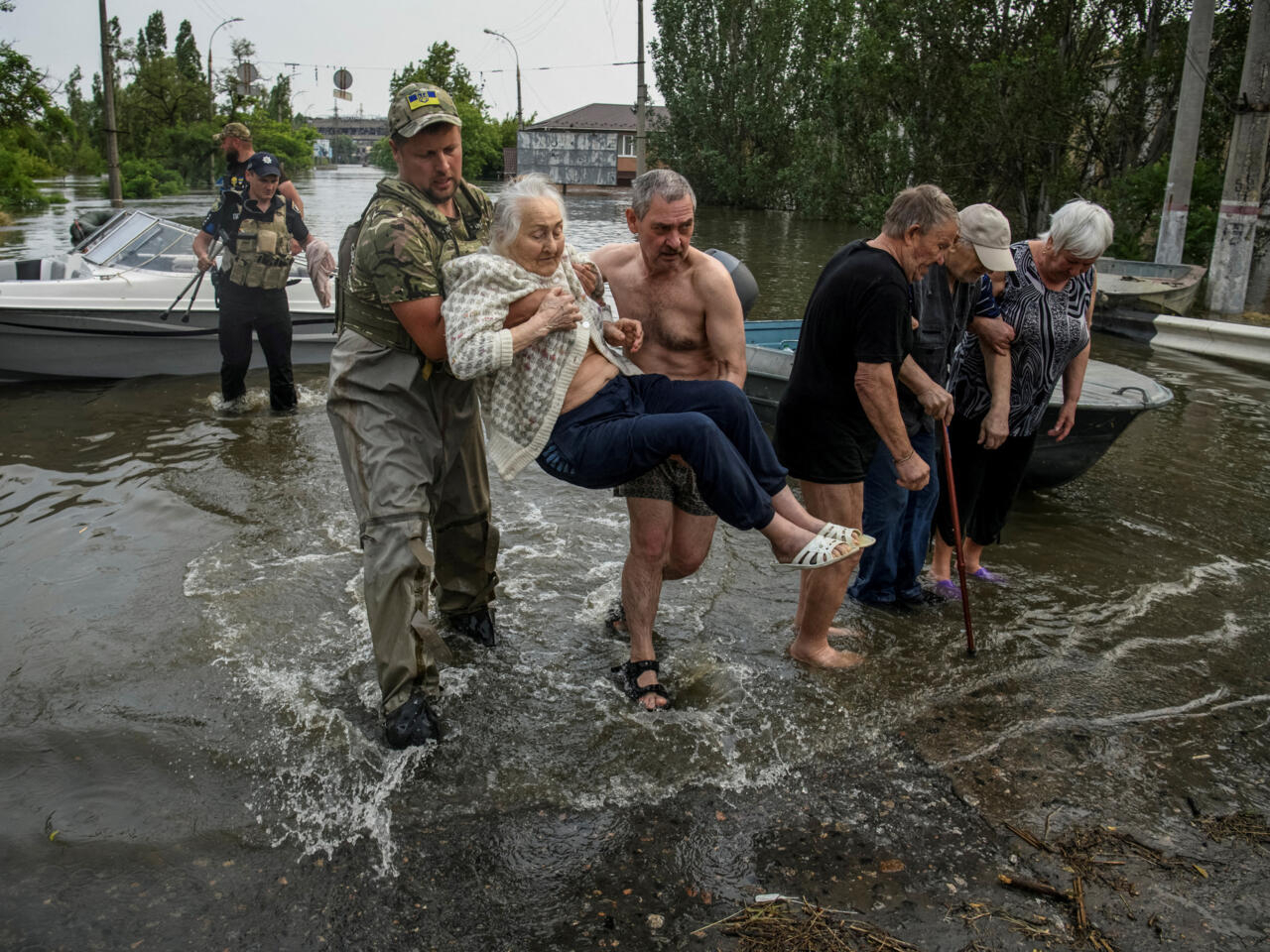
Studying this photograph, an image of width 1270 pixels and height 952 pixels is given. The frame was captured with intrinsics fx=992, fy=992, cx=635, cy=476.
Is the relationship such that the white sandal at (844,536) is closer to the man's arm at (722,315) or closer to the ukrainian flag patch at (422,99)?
the man's arm at (722,315)

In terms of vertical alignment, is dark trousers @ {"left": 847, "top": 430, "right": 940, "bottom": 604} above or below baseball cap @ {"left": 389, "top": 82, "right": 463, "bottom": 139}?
below

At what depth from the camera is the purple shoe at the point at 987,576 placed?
5.51 metres

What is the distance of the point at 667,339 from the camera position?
4168 millimetres

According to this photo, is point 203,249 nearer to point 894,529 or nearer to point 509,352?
point 509,352

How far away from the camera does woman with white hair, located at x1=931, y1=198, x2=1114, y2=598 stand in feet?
15.8

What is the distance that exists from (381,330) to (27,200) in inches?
1459

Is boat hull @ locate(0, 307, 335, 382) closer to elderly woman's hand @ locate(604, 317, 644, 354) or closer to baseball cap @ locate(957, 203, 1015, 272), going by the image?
elderly woman's hand @ locate(604, 317, 644, 354)

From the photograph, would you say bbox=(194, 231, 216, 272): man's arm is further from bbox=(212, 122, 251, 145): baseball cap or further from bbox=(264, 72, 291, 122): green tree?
bbox=(264, 72, 291, 122): green tree

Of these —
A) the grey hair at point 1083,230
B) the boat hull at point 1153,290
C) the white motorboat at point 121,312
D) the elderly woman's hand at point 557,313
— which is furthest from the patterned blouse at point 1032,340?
the boat hull at point 1153,290

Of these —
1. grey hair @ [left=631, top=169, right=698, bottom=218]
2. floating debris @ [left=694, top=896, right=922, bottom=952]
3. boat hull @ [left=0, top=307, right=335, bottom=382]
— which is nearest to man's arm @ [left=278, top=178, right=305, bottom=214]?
boat hull @ [left=0, top=307, right=335, bottom=382]

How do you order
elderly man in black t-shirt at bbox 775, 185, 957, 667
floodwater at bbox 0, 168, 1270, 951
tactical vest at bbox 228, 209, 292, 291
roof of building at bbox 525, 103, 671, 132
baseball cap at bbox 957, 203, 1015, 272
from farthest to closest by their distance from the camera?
1. roof of building at bbox 525, 103, 671, 132
2. tactical vest at bbox 228, 209, 292, 291
3. baseball cap at bbox 957, 203, 1015, 272
4. elderly man in black t-shirt at bbox 775, 185, 957, 667
5. floodwater at bbox 0, 168, 1270, 951

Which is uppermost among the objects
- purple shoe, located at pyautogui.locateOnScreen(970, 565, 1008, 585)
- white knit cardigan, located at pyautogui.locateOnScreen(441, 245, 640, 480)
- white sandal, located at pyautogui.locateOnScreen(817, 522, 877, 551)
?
white knit cardigan, located at pyautogui.locateOnScreen(441, 245, 640, 480)

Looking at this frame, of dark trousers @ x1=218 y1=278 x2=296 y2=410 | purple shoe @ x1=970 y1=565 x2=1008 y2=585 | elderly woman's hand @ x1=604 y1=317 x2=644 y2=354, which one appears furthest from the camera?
dark trousers @ x1=218 y1=278 x2=296 y2=410

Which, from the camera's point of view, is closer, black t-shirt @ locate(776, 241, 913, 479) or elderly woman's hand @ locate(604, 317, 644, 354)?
elderly woman's hand @ locate(604, 317, 644, 354)
